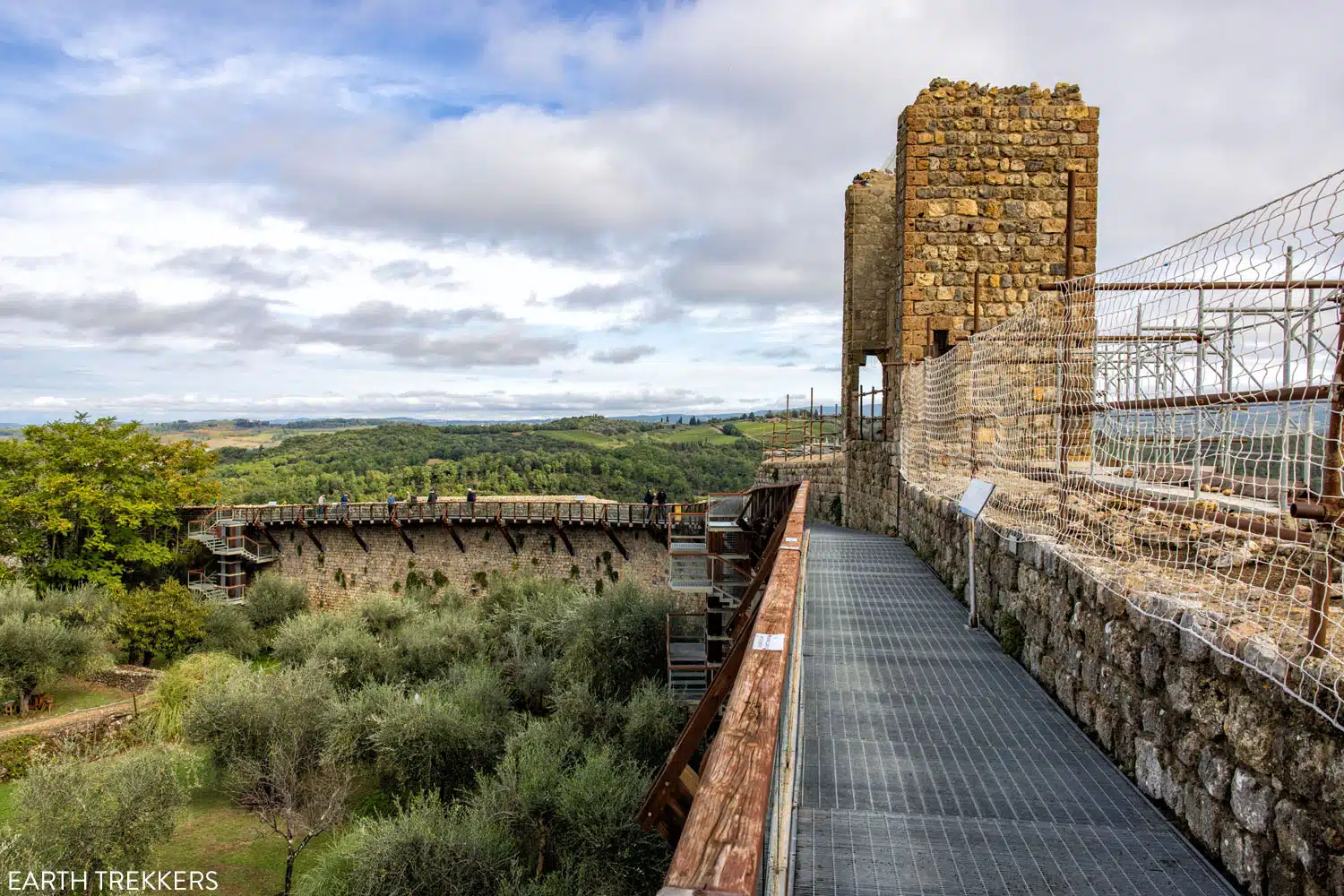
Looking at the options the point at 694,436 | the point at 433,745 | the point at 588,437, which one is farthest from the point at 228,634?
the point at 588,437

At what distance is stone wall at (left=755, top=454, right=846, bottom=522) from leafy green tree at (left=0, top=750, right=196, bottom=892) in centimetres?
1129

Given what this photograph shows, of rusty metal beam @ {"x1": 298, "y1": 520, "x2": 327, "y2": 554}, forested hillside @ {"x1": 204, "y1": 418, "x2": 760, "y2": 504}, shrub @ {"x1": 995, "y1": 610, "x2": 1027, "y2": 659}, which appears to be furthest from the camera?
forested hillside @ {"x1": 204, "y1": 418, "x2": 760, "y2": 504}

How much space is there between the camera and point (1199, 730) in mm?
2576

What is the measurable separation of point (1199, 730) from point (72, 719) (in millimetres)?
19026

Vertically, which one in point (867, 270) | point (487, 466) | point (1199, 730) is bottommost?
point (487, 466)

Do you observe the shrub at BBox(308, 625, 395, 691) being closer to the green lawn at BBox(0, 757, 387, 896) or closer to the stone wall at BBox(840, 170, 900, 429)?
the green lawn at BBox(0, 757, 387, 896)

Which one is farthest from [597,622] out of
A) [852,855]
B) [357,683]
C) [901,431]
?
[852,855]

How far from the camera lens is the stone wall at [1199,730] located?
2010mm

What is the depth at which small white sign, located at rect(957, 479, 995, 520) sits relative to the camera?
498cm

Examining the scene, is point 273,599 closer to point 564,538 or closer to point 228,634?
point 228,634

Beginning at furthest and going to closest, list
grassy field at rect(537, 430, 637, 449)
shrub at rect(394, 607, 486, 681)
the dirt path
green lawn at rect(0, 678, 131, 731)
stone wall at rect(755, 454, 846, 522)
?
1. grassy field at rect(537, 430, 637, 449)
2. shrub at rect(394, 607, 486, 681)
3. stone wall at rect(755, 454, 846, 522)
4. green lawn at rect(0, 678, 131, 731)
5. the dirt path

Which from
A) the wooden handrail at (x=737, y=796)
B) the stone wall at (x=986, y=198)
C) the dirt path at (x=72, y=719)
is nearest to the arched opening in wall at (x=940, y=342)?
the stone wall at (x=986, y=198)

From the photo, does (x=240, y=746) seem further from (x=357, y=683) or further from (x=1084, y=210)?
(x=1084, y=210)

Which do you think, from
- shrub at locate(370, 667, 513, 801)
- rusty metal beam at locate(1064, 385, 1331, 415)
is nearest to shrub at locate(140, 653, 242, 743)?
shrub at locate(370, 667, 513, 801)
